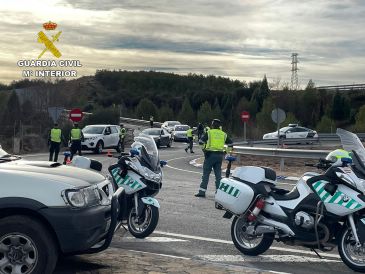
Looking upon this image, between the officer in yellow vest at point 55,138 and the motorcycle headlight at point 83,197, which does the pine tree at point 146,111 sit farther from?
the motorcycle headlight at point 83,197

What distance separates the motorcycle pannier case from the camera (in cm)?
741

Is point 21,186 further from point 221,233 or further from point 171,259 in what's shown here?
point 221,233

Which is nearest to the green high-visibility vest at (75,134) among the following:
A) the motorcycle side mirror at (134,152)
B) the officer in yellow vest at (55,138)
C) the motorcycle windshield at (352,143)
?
the officer in yellow vest at (55,138)

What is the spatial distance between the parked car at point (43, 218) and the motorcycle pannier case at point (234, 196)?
2145 mm

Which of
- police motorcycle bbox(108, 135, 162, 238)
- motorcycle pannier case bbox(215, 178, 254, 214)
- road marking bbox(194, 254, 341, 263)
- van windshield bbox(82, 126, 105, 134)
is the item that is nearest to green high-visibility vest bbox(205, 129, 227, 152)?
police motorcycle bbox(108, 135, 162, 238)

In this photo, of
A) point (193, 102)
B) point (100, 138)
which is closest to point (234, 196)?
point (100, 138)

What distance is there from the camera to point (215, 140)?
534 inches

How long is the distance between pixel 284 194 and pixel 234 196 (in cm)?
62

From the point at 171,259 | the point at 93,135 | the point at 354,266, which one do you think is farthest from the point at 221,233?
the point at 93,135

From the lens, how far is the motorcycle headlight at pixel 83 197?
18.3 feet

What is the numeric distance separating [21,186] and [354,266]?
3616mm

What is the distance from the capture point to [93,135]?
3359 cm

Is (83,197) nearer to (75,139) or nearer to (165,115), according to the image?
(75,139)

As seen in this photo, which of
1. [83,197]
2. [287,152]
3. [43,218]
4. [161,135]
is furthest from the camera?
[161,135]
